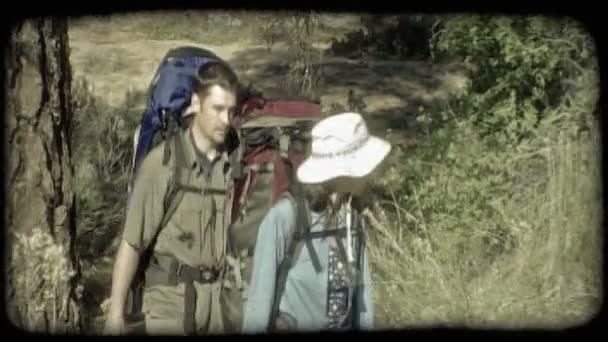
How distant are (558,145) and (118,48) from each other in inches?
51.8

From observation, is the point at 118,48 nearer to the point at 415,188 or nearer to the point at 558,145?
the point at 415,188

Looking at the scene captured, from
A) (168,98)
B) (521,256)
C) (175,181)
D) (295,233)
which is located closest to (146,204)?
(175,181)

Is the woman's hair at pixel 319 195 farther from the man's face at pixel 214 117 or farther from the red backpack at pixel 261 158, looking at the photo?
the man's face at pixel 214 117

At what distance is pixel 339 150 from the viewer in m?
4.34

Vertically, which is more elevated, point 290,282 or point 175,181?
point 175,181

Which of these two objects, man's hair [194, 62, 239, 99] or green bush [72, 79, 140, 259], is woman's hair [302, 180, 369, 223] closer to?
man's hair [194, 62, 239, 99]

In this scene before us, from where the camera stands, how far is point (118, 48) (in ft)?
14.5

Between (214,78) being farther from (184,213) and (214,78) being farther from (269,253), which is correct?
(269,253)

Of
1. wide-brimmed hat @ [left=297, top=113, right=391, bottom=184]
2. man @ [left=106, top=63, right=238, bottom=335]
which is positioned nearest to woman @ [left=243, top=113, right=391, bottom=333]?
wide-brimmed hat @ [left=297, top=113, right=391, bottom=184]

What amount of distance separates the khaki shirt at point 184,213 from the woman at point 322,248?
139mm

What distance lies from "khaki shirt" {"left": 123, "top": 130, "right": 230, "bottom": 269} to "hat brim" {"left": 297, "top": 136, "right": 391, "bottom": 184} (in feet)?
0.74

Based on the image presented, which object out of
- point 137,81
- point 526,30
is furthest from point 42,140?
point 526,30

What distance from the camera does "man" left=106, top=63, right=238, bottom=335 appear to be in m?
4.36

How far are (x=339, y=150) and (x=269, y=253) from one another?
357 millimetres
